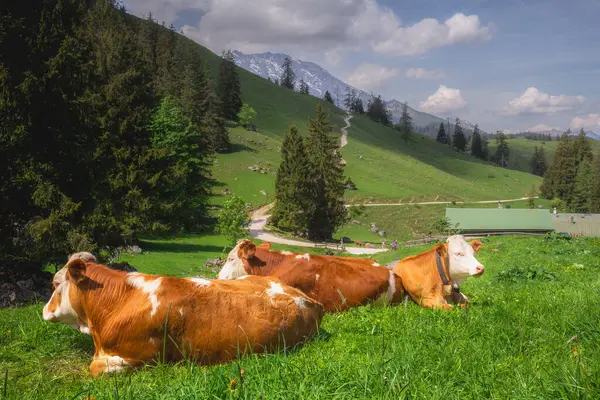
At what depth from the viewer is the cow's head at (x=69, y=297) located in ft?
19.6

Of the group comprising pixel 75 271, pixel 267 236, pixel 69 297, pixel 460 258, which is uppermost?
pixel 460 258

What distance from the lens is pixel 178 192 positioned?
1827 inches

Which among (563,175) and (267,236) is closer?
(267,236)

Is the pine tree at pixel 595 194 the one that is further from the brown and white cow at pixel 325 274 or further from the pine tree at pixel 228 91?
the brown and white cow at pixel 325 274

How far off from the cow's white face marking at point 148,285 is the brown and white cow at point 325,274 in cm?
295

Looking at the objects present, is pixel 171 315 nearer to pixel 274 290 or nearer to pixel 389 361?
pixel 274 290

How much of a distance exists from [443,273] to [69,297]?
676 centimetres

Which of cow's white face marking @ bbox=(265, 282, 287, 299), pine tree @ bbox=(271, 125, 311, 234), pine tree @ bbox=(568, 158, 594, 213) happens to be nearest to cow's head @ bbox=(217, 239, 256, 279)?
cow's white face marking @ bbox=(265, 282, 287, 299)

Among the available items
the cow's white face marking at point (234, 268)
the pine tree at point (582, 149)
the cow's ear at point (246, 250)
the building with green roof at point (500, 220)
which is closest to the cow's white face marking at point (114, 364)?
the cow's white face marking at point (234, 268)

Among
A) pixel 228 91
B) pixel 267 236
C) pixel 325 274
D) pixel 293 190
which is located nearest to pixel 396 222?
pixel 293 190

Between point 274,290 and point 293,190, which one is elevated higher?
point 274,290

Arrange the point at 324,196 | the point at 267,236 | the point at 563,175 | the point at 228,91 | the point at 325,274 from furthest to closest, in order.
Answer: the point at 228,91
the point at 563,175
the point at 324,196
the point at 267,236
the point at 325,274

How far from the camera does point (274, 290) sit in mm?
6160

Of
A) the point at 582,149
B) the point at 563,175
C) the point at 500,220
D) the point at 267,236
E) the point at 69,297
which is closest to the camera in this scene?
the point at 69,297
